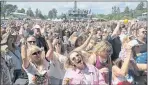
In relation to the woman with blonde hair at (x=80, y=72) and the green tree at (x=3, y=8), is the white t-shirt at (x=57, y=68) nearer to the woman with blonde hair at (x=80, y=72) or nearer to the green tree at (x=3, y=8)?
the woman with blonde hair at (x=80, y=72)

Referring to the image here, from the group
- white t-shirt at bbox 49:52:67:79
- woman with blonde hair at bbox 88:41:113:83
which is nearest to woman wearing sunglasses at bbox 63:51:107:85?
woman with blonde hair at bbox 88:41:113:83

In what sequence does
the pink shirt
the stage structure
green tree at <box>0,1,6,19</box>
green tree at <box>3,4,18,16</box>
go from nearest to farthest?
the pink shirt → green tree at <box>0,1,6,19</box> → green tree at <box>3,4,18,16</box> → the stage structure

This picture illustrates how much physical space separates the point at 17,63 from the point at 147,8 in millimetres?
2037

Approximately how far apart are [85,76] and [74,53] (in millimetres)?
289

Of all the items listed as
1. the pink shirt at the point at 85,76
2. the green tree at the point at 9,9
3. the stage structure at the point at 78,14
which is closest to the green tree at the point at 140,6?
the stage structure at the point at 78,14

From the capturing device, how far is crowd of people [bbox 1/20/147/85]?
403 cm

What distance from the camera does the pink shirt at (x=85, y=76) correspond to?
3908 mm

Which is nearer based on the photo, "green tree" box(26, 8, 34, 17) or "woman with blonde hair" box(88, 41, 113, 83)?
"woman with blonde hair" box(88, 41, 113, 83)

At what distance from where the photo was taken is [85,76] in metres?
3.96

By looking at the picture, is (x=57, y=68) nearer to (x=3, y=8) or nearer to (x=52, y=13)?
(x=52, y=13)

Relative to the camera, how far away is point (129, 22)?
5.24 meters

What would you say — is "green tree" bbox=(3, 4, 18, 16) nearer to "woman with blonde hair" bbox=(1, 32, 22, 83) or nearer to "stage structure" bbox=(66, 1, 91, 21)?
"woman with blonde hair" bbox=(1, 32, 22, 83)

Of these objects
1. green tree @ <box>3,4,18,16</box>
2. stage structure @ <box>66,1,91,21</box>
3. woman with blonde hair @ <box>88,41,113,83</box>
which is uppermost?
green tree @ <box>3,4,18,16</box>

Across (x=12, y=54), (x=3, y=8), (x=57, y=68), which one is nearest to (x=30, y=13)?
(x=3, y=8)
